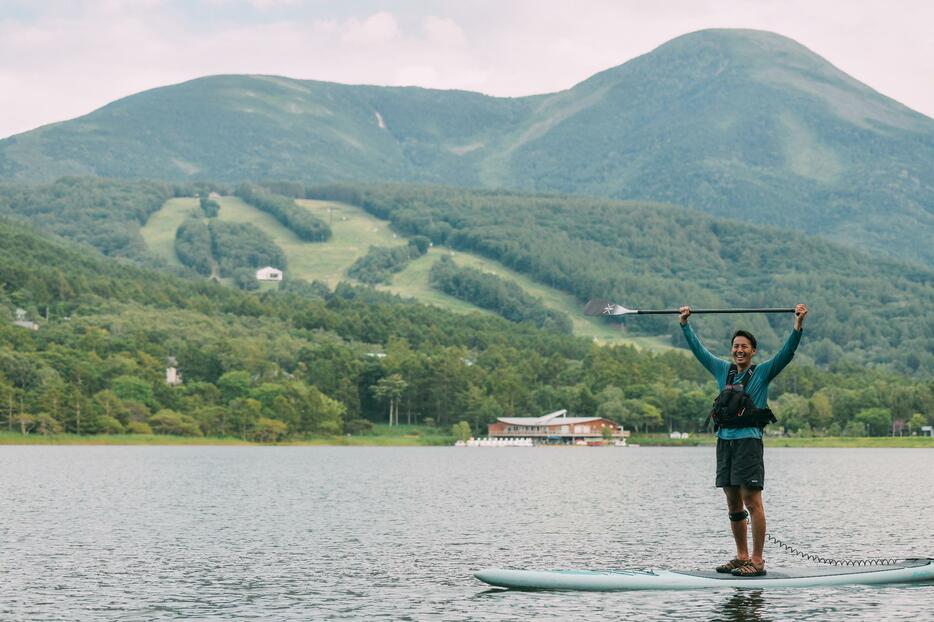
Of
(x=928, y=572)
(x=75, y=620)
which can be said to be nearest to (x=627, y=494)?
(x=928, y=572)

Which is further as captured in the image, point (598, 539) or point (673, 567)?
point (598, 539)

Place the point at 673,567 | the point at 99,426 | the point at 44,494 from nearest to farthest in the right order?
the point at 673,567, the point at 44,494, the point at 99,426

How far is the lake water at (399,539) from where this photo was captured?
38719mm

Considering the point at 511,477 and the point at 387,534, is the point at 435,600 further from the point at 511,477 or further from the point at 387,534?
the point at 511,477

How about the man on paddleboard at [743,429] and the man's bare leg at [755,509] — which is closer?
the man on paddleboard at [743,429]

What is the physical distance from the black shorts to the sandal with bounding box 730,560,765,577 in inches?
137

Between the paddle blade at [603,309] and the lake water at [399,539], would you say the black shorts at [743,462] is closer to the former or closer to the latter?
the lake water at [399,539]

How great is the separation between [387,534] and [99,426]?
131399 mm

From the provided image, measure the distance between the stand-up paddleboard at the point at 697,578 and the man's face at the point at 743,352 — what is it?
244 inches

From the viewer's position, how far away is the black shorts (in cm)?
3562

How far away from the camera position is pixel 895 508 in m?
80.1

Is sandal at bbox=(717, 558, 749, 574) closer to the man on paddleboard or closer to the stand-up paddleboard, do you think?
the stand-up paddleboard

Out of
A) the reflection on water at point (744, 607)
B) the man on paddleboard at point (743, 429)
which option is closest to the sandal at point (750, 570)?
the reflection on water at point (744, 607)

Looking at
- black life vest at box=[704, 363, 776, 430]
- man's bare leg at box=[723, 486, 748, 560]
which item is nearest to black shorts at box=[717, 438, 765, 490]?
man's bare leg at box=[723, 486, 748, 560]
